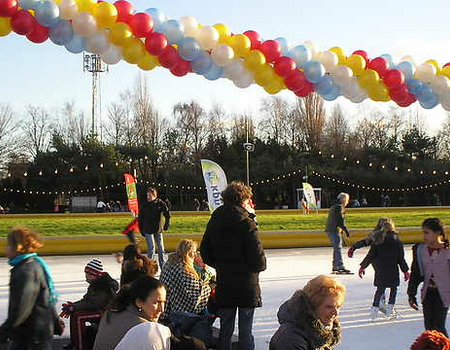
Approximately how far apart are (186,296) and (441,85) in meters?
5.03

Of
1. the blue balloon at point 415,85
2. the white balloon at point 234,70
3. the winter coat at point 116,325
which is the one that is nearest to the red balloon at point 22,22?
the white balloon at point 234,70

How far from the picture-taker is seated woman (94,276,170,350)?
3.36 metres

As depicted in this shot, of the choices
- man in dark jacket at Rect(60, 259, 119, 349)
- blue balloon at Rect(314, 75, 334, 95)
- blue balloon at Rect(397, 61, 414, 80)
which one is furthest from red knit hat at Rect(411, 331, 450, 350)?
blue balloon at Rect(397, 61, 414, 80)

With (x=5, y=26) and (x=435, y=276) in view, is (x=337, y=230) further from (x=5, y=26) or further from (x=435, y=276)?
(x=5, y=26)

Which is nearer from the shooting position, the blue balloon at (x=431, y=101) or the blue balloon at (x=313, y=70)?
the blue balloon at (x=313, y=70)

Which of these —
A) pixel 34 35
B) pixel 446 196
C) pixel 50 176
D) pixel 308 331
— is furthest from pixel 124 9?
pixel 446 196

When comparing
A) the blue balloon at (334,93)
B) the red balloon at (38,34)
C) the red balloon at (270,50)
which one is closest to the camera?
the red balloon at (38,34)

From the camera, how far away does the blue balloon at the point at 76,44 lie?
23.1 ft

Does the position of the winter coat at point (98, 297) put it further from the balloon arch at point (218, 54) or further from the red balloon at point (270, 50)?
the red balloon at point (270, 50)

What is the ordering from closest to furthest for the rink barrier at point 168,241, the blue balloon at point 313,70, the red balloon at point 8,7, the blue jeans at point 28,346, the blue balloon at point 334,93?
the blue jeans at point 28,346 → the red balloon at point 8,7 → the blue balloon at point 313,70 → the blue balloon at point 334,93 → the rink barrier at point 168,241

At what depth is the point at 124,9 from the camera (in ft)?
23.3

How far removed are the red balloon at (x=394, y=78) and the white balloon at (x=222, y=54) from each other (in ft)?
7.12

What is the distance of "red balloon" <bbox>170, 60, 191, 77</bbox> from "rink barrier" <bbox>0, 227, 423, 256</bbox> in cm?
732

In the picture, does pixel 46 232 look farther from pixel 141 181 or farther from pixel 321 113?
pixel 321 113
